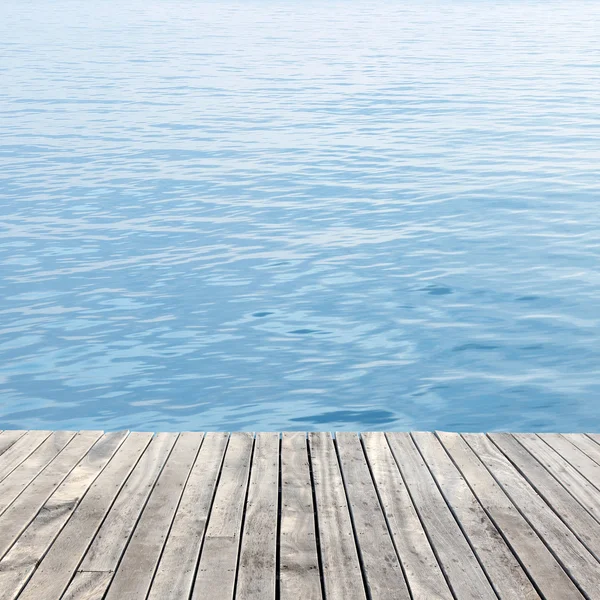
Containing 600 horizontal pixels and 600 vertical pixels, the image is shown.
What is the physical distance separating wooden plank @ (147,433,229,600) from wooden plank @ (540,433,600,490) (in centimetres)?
148

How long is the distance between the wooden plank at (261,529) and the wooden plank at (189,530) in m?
0.15

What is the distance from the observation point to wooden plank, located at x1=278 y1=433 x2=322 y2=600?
281 cm

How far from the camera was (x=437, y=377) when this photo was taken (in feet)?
21.4

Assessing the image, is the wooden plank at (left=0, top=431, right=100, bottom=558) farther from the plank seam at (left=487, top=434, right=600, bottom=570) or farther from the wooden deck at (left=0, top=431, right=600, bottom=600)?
the plank seam at (left=487, top=434, right=600, bottom=570)

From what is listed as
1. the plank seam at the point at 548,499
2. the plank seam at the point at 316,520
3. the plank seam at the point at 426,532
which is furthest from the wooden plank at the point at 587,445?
the plank seam at the point at 316,520

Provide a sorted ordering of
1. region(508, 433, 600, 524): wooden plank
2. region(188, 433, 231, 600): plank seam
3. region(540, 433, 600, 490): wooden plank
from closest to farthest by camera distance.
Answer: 1. region(188, 433, 231, 600): plank seam
2. region(508, 433, 600, 524): wooden plank
3. region(540, 433, 600, 490): wooden plank

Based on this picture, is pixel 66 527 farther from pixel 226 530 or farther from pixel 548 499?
pixel 548 499

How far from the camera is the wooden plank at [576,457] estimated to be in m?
3.67

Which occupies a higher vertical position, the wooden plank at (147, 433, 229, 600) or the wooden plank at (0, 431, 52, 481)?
the wooden plank at (0, 431, 52, 481)

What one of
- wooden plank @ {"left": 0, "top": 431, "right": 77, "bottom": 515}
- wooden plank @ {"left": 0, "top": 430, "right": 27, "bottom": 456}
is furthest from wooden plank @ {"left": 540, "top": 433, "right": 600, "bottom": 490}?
wooden plank @ {"left": 0, "top": 430, "right": 27, "bottom": 456}

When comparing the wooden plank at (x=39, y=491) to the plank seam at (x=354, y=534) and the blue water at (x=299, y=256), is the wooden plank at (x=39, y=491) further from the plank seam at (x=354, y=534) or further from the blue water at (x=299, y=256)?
Result: the blue water at (x=299, y=256)

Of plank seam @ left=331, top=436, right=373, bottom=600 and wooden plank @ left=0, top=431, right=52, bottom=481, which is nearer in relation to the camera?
plank seam @ left=331, top=436, right=373, bottom=600

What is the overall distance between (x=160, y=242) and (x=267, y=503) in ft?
20.3

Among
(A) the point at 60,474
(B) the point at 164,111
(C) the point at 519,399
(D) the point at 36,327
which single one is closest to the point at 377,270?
(C) the point at 519,399
